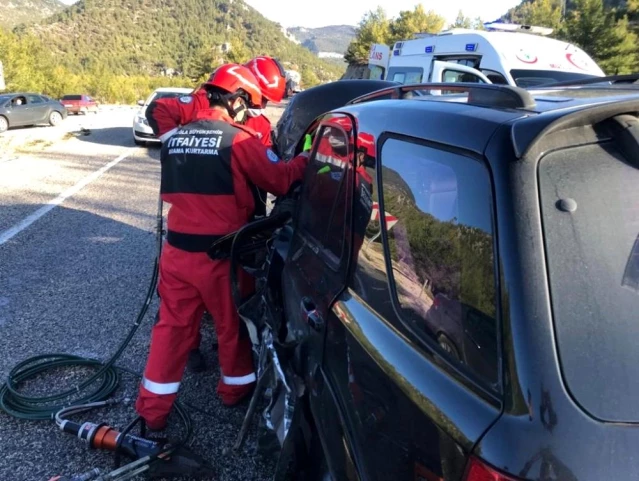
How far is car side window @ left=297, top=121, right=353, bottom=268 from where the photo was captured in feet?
6.66

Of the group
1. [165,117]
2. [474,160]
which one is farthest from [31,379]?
[474,160]

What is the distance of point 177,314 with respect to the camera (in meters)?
2.93

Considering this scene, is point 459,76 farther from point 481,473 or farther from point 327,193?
point 481,473

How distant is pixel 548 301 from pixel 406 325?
0.45 m

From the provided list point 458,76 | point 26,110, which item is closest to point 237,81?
point 458,76

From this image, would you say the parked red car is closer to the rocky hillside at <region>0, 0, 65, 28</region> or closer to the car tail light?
the car tail light

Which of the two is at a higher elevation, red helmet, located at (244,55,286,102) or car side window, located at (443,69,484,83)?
red helmet, located at (244,55,286,102)

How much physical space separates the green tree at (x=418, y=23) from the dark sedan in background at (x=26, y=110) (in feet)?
124

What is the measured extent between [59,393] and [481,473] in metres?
3.00

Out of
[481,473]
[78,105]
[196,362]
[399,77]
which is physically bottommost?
[78,105]

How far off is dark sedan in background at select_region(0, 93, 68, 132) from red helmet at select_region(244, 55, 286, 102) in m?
21.4

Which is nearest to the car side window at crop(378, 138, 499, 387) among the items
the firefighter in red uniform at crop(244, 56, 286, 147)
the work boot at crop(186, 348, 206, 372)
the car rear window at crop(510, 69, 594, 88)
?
the firefighter in red uniform at crop(244, 56, 286, 147)

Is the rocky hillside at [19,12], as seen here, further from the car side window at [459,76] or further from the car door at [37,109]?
the car side window at [459,76]

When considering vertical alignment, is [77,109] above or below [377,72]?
below
